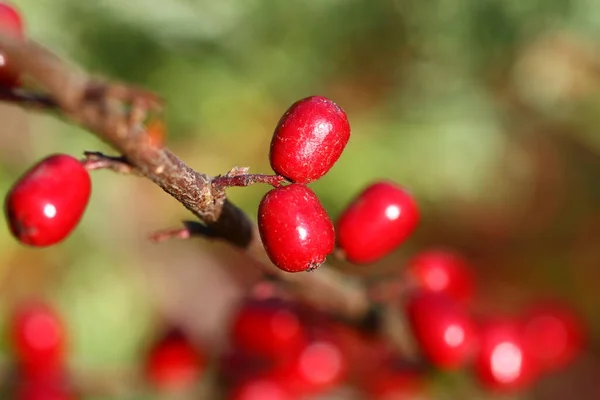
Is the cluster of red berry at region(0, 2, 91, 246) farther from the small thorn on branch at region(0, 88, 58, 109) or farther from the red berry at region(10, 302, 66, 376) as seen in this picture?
the red berry at region(10, 302, 66, 376)

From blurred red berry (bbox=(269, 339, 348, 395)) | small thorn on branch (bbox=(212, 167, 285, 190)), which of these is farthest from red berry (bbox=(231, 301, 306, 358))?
small thorn on branch (bbox=(212, 167, 285, 190))

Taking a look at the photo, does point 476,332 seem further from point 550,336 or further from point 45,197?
point 45,197

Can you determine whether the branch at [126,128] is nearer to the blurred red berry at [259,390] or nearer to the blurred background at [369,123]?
the blurred red berry at [259,390]

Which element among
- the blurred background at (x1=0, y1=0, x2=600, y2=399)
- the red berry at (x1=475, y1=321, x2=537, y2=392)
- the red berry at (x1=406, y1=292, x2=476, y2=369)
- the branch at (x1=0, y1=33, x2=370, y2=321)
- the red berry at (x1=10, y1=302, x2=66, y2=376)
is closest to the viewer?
the branch at (x1=0, y1=33, x2=370, y2=321)

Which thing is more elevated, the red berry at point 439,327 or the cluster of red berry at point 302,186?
the red berry at point 439,327

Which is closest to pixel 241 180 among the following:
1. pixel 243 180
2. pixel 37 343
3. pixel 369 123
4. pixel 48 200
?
pixel 243 180

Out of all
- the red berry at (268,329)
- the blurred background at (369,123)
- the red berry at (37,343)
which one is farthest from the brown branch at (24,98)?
the blurred background at (369,123)
